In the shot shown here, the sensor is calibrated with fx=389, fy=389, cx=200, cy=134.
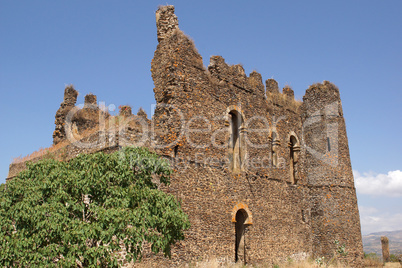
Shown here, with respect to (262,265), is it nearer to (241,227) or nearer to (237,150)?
(241,227)

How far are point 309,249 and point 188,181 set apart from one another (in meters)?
8.14

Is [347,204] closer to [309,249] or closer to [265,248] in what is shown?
[309,249]

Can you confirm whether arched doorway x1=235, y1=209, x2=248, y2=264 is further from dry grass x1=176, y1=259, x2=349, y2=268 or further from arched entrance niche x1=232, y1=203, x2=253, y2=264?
dry grass x1=176, y1=259, x2=349, y2=268

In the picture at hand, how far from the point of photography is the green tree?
700 centimetres

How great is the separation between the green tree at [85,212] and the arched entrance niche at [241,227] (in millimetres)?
6058

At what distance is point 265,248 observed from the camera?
1477 cm

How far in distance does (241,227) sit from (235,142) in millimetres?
3262

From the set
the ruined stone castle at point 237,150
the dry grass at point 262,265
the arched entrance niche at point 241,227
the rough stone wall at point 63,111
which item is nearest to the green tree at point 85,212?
the ruined stone castle at point 237,150

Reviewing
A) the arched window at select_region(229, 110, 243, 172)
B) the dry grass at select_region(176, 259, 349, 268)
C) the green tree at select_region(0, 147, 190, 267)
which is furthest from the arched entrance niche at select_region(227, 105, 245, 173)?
the green tree at select_region(0, 147, 190, 267)

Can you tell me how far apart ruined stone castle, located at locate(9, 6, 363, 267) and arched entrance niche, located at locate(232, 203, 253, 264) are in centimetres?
4

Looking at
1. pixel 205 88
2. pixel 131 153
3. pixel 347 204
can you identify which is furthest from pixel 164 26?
pixel 347 204

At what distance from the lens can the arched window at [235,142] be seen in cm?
1493

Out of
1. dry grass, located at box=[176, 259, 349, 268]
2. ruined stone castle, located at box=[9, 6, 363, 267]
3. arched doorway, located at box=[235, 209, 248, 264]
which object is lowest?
dry grass, located at box=[176, 259, 349, 268]

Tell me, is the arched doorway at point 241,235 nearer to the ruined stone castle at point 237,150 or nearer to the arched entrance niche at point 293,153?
the ruined stone castle at point 237,150
